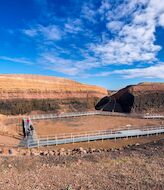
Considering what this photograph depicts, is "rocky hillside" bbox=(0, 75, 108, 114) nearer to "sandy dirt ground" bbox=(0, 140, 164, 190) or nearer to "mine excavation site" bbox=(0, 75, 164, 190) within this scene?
"mine excavation site" bbox=(0, 75, 164, 190)

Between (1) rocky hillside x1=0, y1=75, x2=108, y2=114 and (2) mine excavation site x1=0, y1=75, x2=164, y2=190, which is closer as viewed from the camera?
(2) mine excavation site x1=0, y1=75, x2=164, y2=190

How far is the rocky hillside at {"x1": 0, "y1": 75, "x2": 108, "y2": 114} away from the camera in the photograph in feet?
152

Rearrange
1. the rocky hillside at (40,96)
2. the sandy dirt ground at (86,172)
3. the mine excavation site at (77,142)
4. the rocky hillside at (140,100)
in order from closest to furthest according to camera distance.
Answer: the sandy dirt ground at (86,172), the mine excavation site at (77,142), the rocky hillside at (40,96), the rocky hillside at (140,100)

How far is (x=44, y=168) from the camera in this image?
1041cm

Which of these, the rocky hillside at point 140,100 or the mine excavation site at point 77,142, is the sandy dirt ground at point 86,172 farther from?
the rocky hillside at point 140,100

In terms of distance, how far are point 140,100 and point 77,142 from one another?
110 ft

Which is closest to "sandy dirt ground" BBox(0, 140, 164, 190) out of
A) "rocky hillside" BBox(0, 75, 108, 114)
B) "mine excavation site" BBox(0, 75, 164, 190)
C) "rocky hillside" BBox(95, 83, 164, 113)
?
"mine excavation site" BBox(0, 75, 164, 190)

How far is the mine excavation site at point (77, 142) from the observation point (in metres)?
9.12

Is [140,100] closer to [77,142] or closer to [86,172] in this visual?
[77,142]

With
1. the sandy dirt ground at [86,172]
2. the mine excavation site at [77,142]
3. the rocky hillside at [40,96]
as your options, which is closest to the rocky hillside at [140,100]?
the mine excavation site at [77,142]

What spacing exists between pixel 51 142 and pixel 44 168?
40.0ft

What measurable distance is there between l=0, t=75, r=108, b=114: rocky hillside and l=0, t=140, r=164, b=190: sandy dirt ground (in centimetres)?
3552

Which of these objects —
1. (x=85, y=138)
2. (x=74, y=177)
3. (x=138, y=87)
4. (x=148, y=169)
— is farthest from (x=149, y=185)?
(x=138, y=87)

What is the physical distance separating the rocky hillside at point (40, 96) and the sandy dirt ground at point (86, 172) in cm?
3552
